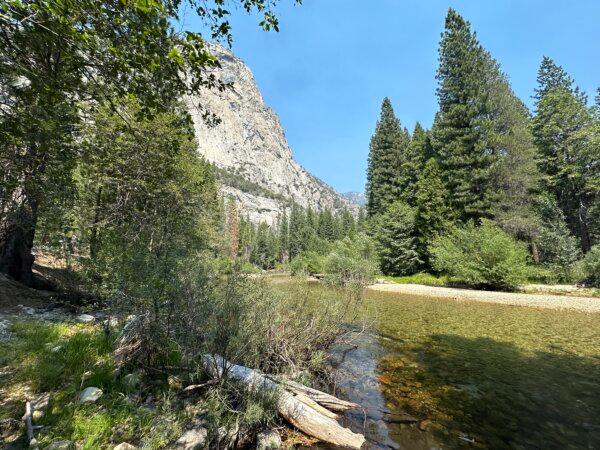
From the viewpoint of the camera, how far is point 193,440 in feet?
12.2

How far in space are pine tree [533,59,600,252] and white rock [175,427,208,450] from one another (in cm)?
3274

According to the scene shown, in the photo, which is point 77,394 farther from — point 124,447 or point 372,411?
point 372,411

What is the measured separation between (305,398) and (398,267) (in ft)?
102

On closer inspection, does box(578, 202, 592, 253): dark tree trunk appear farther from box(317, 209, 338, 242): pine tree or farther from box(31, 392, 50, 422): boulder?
box(317, 209, 338, 242): pine tree

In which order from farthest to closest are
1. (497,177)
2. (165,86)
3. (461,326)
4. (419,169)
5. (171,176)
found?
(419,169) < (497,177) < (171,176) < (461,326) < (165,86)

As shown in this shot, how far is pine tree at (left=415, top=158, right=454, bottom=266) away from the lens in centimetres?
3005

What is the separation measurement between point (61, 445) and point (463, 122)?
33919 millimetres

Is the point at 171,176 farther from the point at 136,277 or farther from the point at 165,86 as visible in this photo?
the point at 165,86

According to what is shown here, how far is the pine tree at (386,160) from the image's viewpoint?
41375 millimetres

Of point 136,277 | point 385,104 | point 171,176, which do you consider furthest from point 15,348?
point 385,104

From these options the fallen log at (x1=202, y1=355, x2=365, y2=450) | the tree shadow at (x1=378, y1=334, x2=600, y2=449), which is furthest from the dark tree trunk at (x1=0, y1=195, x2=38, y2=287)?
the tree shadow at (x1=378, y1=334, x2=600, y2=449)

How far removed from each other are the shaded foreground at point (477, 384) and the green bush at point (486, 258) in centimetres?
939

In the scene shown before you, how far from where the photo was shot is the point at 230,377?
Result: 4.59m

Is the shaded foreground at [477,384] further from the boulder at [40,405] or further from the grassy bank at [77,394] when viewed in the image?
the boulder at [40,405]
